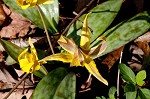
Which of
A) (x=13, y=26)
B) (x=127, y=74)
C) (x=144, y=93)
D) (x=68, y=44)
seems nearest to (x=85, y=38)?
(x=68, y=44)

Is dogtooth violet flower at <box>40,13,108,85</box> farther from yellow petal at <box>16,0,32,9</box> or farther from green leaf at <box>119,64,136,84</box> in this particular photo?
yellow petal at <box>16,0,32,9</box>

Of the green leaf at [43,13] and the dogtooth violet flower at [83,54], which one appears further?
the green leaf at [43,13]

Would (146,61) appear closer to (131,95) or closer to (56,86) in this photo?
(131,95)

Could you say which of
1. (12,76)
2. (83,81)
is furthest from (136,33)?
(12,76)

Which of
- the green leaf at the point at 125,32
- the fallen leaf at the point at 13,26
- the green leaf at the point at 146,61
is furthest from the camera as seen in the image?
the fallen leaf at the point at 13,26

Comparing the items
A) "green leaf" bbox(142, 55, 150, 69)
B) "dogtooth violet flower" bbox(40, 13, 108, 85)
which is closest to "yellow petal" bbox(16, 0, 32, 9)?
"dogtooth violet flower" bbox(40, 13, 108, 85)

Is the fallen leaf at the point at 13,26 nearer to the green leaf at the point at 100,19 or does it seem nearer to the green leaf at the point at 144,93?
the green leaf at the point at 100,19

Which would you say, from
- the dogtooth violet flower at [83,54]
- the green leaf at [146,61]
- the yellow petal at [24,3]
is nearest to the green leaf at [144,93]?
the dogtooth violet flower at [83,54]
